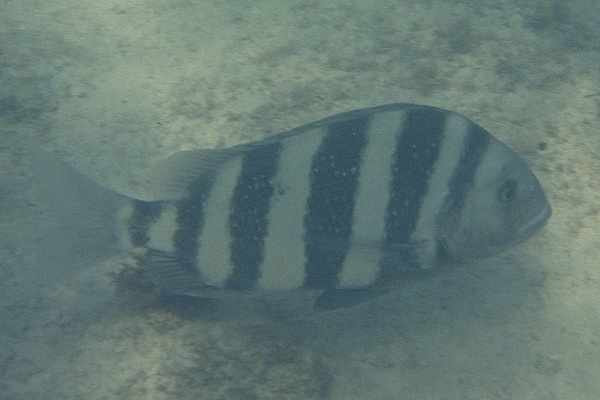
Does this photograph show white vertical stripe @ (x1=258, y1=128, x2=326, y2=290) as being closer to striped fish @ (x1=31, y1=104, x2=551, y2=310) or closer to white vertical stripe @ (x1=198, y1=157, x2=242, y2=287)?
striped fish @ (x1=31, y1=104, x2=551, y2=310)

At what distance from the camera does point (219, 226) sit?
7.84 feet

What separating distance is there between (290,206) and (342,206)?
9.4 inches

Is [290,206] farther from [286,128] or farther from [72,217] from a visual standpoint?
[286,128]

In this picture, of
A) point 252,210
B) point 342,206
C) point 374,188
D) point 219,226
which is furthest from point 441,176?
point 219,226

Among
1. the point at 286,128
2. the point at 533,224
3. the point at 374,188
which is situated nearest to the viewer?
the point at 374,188

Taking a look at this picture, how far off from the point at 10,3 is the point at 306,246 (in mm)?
4096

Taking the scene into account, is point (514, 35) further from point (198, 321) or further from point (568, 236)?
point (198, 321)

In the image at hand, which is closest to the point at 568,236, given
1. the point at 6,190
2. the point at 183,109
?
the point at 183,109

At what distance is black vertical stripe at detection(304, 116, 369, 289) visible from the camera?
2316mm

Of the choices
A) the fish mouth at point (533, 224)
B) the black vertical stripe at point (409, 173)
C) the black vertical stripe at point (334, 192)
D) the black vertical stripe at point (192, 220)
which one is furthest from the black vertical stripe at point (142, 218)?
the fish mouth at point (533, 224)

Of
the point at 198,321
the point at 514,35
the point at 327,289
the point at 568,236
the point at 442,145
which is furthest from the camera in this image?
the point at 514,35

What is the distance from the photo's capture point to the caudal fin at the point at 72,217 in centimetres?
249

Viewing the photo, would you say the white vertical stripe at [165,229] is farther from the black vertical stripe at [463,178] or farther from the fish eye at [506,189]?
the fish eye at [506,189]

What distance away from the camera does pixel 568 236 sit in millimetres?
3191
